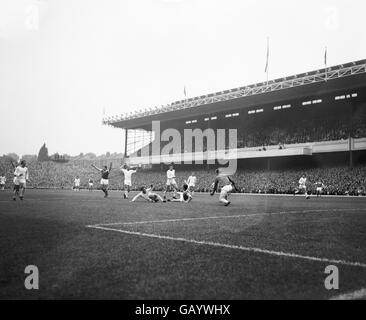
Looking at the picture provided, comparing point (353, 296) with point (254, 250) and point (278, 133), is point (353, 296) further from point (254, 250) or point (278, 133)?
point (278, 133)

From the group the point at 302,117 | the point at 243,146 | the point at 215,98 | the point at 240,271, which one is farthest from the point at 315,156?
the point at 240,271

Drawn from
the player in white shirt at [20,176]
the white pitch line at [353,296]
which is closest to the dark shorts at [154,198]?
the player in white shirt at [20,176]

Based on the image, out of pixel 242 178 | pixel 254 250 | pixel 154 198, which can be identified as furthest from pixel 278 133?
pixel 254 250

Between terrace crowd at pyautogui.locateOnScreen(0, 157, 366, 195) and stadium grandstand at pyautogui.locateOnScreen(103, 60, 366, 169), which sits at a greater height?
stadium grandstand at pyautogui.locateOnScreen(103, 60, 366, 169)

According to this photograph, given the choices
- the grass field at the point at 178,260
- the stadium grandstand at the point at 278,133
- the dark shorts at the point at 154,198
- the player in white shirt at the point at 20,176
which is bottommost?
the grass field at the point at 178,260

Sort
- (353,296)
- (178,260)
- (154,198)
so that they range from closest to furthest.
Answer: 1. (353,296)
2. (178,260)
3. (154,198)

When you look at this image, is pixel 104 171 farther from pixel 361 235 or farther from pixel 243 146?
pixel 243 146

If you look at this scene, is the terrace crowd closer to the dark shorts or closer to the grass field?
the dark shorts

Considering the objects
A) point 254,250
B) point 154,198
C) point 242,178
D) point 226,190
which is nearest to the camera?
point 254,250

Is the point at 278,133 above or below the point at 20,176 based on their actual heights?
above

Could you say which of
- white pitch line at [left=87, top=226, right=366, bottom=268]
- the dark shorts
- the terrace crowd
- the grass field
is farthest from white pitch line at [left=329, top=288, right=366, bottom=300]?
the terrace crowd

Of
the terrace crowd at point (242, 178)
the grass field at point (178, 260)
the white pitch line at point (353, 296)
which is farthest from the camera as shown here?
the terrace crowd at point (242, 178)

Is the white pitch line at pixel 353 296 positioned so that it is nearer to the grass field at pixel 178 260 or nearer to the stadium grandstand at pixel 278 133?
the grass field at pixel 178 260
